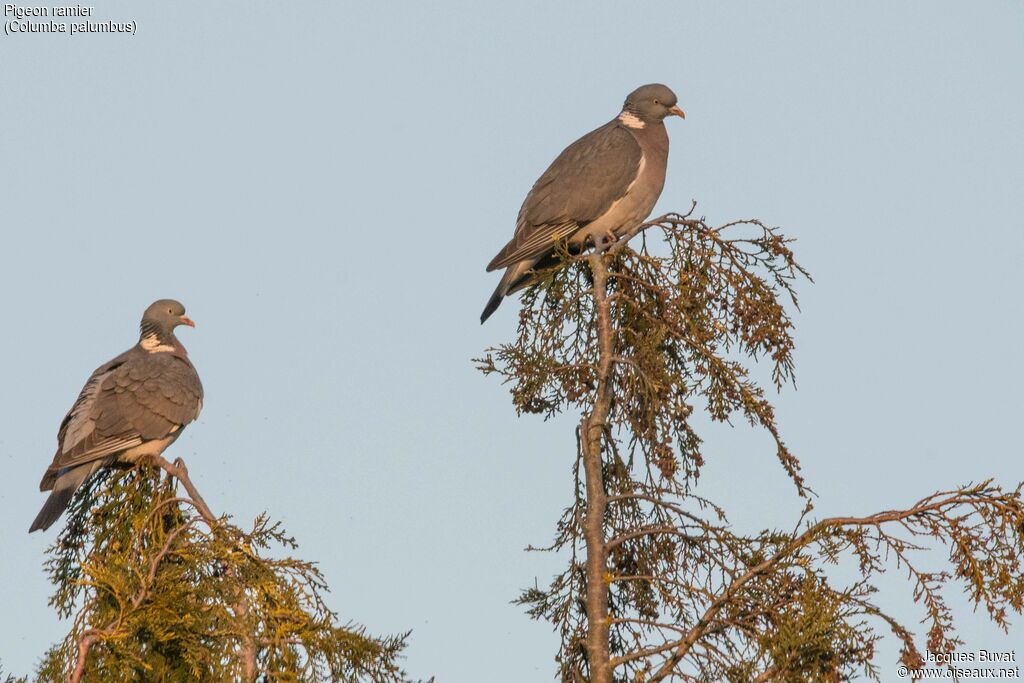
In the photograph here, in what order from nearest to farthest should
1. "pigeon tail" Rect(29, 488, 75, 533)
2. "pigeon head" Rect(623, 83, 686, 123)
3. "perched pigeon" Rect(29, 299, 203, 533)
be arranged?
"pigeon tail" Rect(29, 488, 75, 533), "perched pigeon" Rect(29, 299, 203, 533), "pigeon head" Rect(623, 83, 686, 123)

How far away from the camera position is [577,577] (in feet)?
21.1

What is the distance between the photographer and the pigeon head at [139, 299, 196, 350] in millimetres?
9883

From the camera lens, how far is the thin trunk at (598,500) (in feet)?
19.5

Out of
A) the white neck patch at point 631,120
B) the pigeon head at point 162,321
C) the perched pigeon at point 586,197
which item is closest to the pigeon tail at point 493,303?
the perched pigeon at point 586,197

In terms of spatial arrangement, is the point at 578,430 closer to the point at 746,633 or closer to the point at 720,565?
the point at 720,565

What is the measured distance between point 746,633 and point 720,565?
17.6 inches

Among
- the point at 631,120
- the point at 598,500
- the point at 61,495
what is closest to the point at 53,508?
the point at 61,495

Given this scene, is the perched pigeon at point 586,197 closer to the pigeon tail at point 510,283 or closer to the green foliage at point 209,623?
the pigeon tail at point 510,283

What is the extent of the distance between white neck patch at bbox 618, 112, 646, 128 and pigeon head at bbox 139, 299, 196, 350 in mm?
3475

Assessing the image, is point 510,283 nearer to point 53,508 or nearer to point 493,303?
point 493,303

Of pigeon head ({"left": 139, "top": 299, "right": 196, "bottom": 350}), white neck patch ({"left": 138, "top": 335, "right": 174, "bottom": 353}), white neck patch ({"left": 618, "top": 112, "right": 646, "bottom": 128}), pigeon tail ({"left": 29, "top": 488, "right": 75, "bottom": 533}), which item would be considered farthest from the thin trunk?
pigeon head ({"left": 139, "top": 299, "right": 196, "bottom": 350})

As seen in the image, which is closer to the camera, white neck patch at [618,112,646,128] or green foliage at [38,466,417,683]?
green foliage at [38,466,417,683]

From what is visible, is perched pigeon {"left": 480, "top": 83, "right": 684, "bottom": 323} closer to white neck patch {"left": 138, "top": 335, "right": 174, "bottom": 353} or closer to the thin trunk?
the thin trunk

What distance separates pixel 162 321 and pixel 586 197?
10.6 ft
